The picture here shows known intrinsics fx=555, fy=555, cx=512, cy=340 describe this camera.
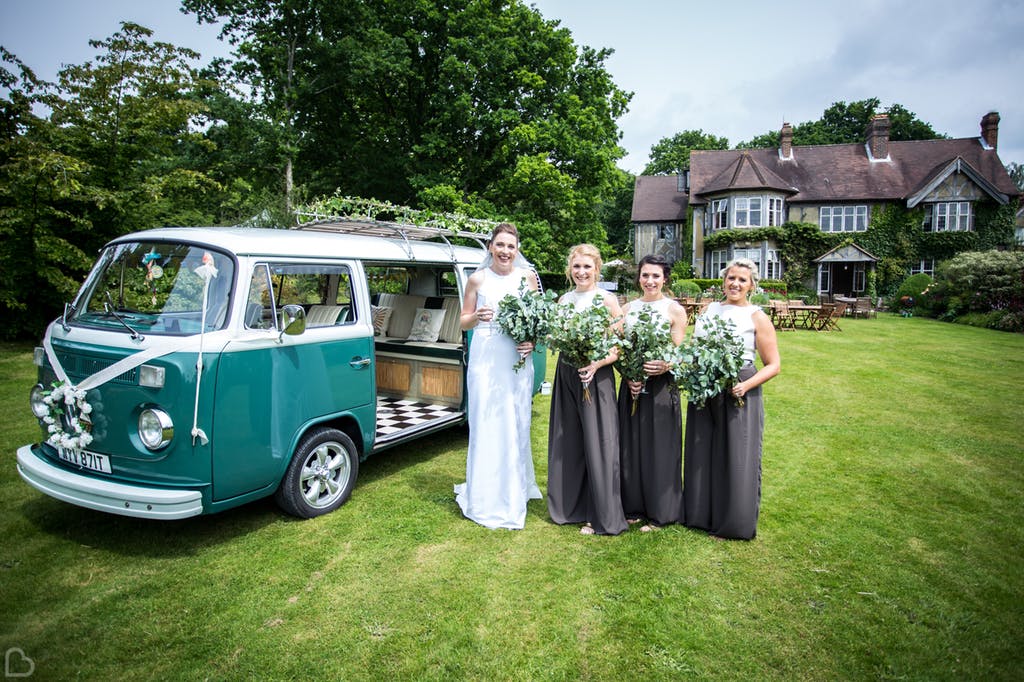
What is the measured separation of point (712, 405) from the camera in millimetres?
4664

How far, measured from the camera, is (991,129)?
34906 mm

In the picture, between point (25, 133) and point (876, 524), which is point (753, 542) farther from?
point (25, 133)

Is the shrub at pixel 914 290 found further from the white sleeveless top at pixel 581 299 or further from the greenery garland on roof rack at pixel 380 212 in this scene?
the white sleeveless top at pixel 581 299

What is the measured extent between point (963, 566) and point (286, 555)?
5394 millimetres

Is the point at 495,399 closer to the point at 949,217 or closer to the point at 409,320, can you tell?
the point at 409,320

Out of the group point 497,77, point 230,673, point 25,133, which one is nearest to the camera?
point 230,673

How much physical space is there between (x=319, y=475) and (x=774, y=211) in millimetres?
36354

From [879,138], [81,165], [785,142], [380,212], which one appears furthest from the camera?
[785,142]

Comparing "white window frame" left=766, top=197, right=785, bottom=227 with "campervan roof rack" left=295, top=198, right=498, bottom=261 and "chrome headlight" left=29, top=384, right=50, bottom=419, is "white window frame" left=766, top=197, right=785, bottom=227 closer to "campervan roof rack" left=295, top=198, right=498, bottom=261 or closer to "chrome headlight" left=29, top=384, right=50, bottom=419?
"campervan roof rack" left=295, top=198, right=498, bottom=261

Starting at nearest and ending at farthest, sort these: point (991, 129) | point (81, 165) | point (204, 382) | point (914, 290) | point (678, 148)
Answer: point (204, 382) → point (81, 165) → point (914, 290) → point (991, 129) → point (678, 148)

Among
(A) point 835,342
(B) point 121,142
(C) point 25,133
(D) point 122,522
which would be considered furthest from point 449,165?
(D) point 122,522

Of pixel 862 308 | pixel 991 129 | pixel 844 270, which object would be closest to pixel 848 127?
pixel 991 129

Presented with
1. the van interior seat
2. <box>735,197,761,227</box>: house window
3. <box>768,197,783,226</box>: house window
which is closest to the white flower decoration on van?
the van interior seat

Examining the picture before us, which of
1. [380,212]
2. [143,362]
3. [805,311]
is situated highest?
[380,212]
